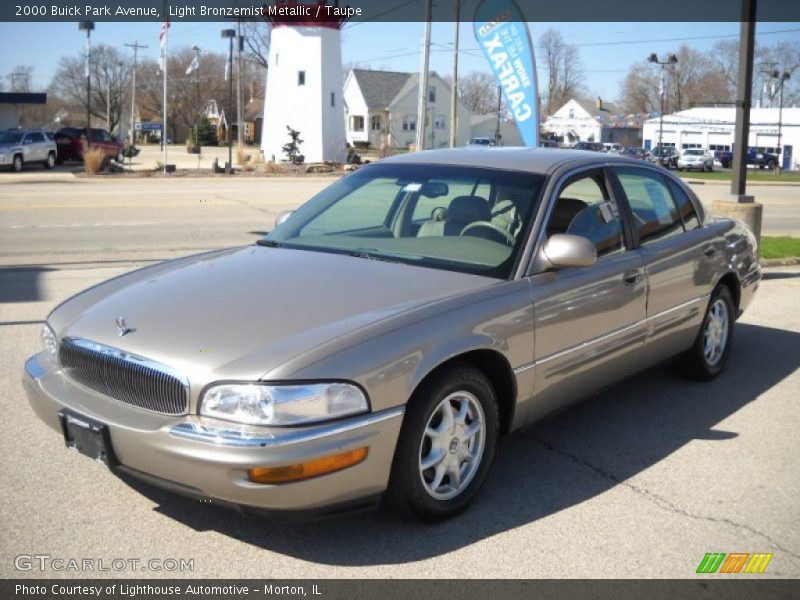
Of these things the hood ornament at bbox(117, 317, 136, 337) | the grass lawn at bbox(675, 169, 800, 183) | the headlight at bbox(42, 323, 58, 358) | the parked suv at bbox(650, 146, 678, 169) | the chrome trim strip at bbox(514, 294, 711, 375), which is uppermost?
the parked suv at bbox(650, 146, 678, 169)

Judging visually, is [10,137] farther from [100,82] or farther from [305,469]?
[100,82]

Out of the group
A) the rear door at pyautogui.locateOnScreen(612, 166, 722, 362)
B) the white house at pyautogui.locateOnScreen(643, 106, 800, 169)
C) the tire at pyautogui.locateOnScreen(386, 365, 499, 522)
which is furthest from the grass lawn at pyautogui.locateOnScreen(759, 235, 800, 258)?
the white house at pyautogui.locateOnScreen(643, 106, 800, 169)

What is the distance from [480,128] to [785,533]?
87.1m

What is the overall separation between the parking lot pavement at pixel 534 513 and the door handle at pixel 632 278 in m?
0.92

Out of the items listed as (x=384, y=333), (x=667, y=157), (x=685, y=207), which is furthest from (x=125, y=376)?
(x=667, y=157)

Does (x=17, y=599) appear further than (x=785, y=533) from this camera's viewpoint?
No

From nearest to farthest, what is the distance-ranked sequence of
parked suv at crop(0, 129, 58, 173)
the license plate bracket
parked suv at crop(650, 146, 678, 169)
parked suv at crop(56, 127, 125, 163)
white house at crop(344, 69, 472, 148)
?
the license plate bracket → parked suv at crop(0, 129, 58, 173) → parked suv at crop(56, 127, 125, 163) → parked suv at crop(650, 146, 678, 169) → white house at crop(344, 69, 472, 148)

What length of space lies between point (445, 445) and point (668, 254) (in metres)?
2.44

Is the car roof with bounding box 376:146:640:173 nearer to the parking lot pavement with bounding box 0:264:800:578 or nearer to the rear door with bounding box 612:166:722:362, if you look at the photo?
the rear door with bounding box 612:166:722:362

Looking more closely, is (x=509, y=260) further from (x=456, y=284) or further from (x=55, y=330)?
(x=55, y=330)

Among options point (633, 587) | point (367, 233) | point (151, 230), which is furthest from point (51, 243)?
point (633, 587)

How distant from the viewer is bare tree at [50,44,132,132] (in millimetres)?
107688

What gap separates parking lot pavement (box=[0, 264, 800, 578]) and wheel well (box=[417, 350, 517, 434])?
0.39 meters

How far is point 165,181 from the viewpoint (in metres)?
30.7
